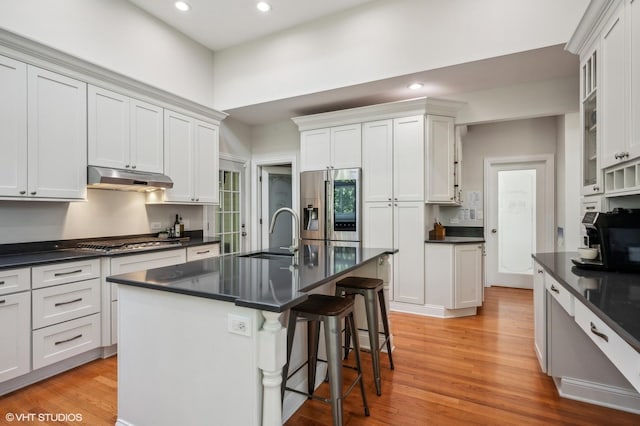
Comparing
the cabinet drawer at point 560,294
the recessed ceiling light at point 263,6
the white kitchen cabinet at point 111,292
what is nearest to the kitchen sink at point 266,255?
the white kitchen cabinet at point 111,292

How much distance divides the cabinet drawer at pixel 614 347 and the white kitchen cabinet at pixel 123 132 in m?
3.73

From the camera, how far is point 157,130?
3.65 metres

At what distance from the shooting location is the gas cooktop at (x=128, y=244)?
3.03 meters

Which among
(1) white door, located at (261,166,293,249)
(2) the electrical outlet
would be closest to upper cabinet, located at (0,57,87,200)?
(2) the electrical outlet

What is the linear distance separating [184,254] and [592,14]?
13.2 feet

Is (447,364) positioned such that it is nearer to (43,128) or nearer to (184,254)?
(184,254)

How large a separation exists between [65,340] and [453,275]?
3.75m

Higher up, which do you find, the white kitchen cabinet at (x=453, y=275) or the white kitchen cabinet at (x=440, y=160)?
the white kitchen cabinet at (x=440, y=160)

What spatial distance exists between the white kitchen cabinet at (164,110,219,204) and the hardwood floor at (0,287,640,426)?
1.99 metres

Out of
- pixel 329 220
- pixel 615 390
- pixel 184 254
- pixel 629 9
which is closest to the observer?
pixel 629 9

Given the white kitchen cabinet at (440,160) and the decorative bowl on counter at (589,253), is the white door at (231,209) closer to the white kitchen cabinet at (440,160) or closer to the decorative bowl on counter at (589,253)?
the white kitchen cabinet at (440,160)

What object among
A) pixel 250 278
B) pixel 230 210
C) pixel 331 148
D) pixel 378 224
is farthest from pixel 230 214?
pixel 250 278

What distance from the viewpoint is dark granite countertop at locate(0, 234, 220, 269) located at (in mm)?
2373

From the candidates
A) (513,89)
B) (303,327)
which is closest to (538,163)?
(513,89)
